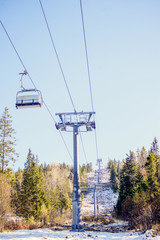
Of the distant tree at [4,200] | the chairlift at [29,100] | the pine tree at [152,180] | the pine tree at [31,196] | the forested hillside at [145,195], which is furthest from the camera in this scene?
the pine tree at [31,196]

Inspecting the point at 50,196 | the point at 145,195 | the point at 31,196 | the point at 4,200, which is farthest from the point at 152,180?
the point at 50,196

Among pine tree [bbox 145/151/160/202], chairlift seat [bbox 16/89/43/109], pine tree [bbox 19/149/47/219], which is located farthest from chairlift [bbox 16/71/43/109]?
pine tree [bbox 19/149/47/219]

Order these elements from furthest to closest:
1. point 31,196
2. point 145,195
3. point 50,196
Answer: point 50,196
point 31,196
point 145,195

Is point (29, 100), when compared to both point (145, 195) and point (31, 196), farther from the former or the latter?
point (31, 196)

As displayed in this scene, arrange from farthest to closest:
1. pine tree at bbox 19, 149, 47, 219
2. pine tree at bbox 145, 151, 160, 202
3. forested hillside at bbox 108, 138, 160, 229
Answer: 1. pine tree at bbox 19, 149, 47, 219
2. pine tree at bbox 145, 151, 160, 202
3. forested hillside at bbox 108, 138, 160, 229

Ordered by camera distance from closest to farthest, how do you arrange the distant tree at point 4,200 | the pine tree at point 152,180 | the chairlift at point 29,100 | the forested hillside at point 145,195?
the chairlift at point 29,100, the distant tree at point 4,200, the forested hillside at point 145,195, the pine tree at point 152,180

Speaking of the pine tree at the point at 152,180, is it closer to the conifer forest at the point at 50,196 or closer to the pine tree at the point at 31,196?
the conifer forest at the point at 50,196

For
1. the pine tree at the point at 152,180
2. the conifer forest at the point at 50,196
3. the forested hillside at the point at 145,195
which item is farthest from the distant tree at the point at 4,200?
the pine tree at the point at 152,180

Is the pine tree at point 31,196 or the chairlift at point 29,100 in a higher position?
the chairlift at point 29,100

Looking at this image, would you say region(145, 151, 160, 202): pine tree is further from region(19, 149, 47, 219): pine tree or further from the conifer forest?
region(19, 149, 47, 219): pine tree

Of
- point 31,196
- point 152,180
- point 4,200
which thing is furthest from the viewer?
point 31,196

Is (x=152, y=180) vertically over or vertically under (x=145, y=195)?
over

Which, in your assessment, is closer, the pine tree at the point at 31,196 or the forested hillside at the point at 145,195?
the forested hillside at the point at 145,195

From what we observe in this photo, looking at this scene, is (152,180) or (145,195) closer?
(145,195)
